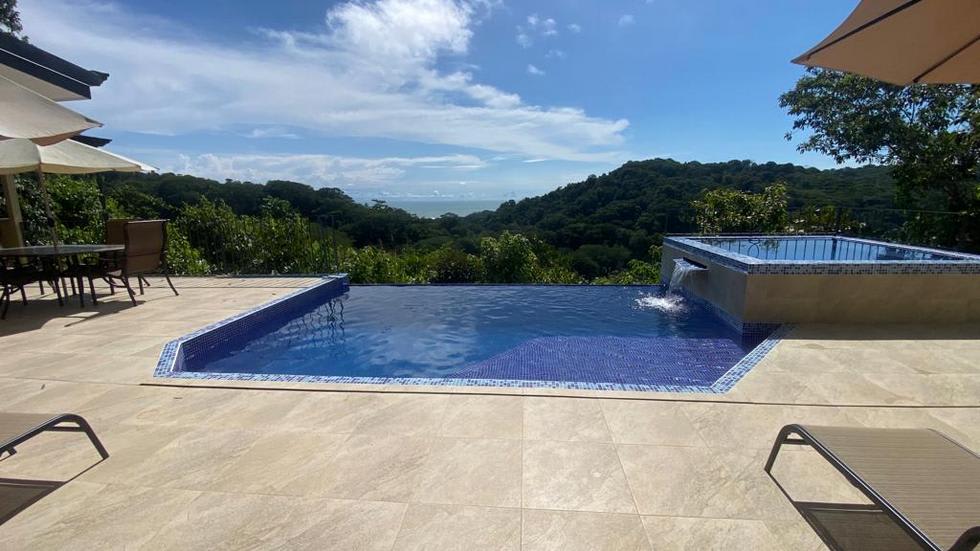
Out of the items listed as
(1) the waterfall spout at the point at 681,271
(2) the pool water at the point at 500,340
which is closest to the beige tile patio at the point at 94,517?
(2) the pool water at the point at 500,340

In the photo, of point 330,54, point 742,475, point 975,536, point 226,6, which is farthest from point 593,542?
point 330,54

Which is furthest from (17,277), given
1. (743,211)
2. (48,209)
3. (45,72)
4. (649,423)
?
(743,211)

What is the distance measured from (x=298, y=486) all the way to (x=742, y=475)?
2130 mm

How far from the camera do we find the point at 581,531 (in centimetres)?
173

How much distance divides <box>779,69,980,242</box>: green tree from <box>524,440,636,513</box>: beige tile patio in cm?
943

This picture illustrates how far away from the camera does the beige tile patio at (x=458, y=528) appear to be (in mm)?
1662

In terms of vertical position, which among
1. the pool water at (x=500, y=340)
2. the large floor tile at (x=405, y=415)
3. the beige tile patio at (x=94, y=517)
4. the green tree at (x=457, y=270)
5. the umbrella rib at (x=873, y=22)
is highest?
the umbrella rib at (x=873, y=22)

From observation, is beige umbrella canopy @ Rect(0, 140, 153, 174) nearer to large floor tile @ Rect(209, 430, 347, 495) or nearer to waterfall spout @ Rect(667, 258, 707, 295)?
large floor tile @ Rect(209, 430, 347, 495)

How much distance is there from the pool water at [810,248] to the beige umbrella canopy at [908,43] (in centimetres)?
457

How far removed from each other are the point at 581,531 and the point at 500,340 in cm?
380

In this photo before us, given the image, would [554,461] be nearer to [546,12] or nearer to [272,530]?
[272,530]

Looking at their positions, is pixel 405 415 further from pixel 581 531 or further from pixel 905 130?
pixel 905 130

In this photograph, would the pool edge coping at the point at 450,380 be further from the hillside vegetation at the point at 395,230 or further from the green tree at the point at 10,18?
the green tree at the point at 10,18

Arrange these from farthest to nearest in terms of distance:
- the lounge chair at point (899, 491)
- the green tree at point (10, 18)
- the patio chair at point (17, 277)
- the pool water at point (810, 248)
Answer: the green tree at point (10, 18), the pool water at point (810, 248), the patio chair at point (17, 277), the lounge chair at point (899, 491)
